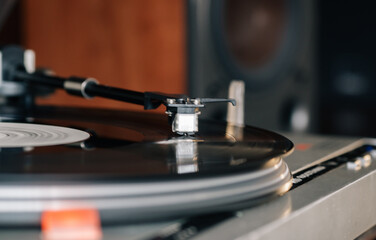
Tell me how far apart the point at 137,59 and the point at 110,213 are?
143 cm

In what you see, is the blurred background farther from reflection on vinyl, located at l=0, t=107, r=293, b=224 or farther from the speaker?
reflection on vinyl, located at l=0, t=107, r=293, b=224

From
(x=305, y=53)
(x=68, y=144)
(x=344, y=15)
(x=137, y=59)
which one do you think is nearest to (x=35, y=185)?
(x=68, y=144)

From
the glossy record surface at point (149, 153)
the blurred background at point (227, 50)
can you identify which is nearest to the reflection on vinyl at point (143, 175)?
the glossy record surface at point (149, 153)

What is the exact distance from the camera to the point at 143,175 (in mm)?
338

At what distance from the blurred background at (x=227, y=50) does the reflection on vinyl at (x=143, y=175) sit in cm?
98

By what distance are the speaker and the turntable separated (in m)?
0.91

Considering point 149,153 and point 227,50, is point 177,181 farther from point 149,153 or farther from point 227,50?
point 227,50

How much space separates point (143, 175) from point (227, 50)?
1.22 meters

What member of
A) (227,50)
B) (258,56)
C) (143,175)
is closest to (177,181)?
(143,175)

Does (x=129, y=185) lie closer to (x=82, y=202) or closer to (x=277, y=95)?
(x=82, y=202)

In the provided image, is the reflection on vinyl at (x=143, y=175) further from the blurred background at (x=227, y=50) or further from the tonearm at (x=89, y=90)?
the blurred background at (x=227, y=50)

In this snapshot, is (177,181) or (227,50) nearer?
(177,181)

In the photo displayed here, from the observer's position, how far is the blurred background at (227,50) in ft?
5.08

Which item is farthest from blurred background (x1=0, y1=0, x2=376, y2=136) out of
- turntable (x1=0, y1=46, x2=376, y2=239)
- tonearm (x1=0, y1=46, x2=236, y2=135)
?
turntable (x1=0, y1=46, x2=376, y2=239)
